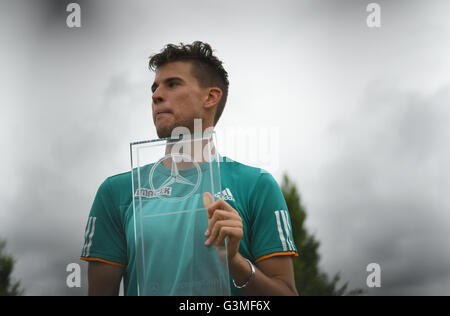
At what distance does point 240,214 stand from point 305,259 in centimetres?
967

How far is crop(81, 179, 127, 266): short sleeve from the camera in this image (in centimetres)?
180

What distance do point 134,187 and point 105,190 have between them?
0.44 metres

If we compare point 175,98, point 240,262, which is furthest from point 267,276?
point 175,98

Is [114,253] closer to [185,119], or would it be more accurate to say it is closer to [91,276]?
[91,276]

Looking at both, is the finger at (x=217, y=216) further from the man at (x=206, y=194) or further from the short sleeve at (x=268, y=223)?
the short sleeve at (x=268, y=223)

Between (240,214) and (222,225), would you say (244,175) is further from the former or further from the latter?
(222,225)

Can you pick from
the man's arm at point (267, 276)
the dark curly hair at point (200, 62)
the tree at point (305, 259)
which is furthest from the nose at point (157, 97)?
the tree at point (305, 259)

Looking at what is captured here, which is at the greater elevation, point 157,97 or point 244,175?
point 157,97

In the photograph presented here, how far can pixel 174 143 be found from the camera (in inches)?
66.2

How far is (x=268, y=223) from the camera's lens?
1818mm

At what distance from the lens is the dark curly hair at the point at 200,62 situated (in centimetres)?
206

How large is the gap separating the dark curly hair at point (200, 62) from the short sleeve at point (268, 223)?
0.56m

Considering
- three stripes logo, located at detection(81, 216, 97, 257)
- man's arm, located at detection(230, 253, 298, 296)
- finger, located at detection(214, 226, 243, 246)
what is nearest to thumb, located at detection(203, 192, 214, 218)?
finger, located at detection(214, 226, 243, 246)
